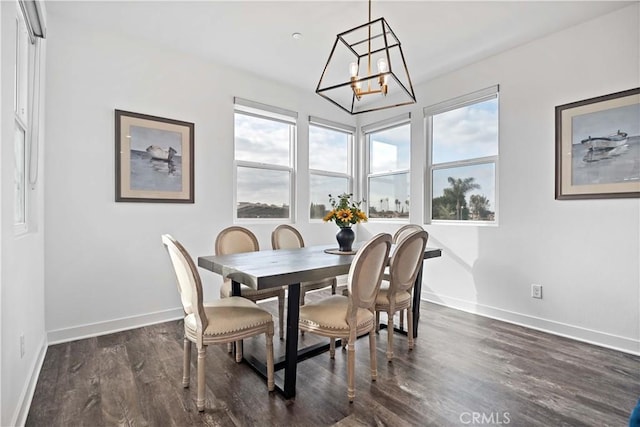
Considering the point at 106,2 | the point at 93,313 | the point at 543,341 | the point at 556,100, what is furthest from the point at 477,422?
the point at 106,2

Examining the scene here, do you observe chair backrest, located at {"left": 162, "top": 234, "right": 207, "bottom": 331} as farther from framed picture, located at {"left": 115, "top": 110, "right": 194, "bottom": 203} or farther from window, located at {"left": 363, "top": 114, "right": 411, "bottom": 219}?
window, located at {"left": 363, "top": 114, "right": 411, "bottom": 219}

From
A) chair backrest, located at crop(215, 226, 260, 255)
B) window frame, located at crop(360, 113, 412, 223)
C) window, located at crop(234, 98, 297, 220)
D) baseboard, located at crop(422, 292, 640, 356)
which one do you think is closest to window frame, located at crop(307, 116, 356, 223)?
window frame, located at crop(360, 113, 412, 223)

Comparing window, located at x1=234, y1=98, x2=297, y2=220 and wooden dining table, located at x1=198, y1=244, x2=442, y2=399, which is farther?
window, located at x1=234, y1=98, x2=297, y2=220

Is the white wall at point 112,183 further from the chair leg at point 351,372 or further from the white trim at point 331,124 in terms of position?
the chair leg at point 351,372

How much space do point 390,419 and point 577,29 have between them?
3.59 meters

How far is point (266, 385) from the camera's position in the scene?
209 centimetres

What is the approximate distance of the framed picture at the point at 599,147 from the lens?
2600mm

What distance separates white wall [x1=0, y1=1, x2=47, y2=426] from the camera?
147 cm

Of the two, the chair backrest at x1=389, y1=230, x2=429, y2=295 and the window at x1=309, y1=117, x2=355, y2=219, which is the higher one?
the window at x1=309, y1=117, x2=355, y2=219

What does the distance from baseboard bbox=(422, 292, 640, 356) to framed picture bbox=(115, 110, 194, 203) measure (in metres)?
3.33

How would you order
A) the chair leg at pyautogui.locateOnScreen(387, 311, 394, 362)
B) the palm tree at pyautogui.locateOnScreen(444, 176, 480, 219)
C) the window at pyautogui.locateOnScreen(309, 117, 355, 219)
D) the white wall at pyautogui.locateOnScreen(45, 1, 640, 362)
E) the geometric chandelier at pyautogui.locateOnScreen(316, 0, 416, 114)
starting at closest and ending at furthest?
1. the geometric chandelier at pyautogui.locateOnScreen(316, 0, 416, 114)
2. the chair leg at pyautogui.locateOnScreen(387, 311, 394, 362)
3. the white wall at pyautogui.locateOnScreen(45, 1, 640, 362)
4. the palm tree at pyautogui.locateOnScreen(444, 176, 480, 219)
5. the window at pyautogui.locateOnScreen(309, 117, 355, 219)

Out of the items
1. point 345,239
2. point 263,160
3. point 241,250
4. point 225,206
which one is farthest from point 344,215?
point 263,160

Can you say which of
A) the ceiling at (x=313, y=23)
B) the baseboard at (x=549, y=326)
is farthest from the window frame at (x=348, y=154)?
the baseboard at (x=549, y=326)

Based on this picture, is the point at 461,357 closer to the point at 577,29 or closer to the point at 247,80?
the point at 577,29
